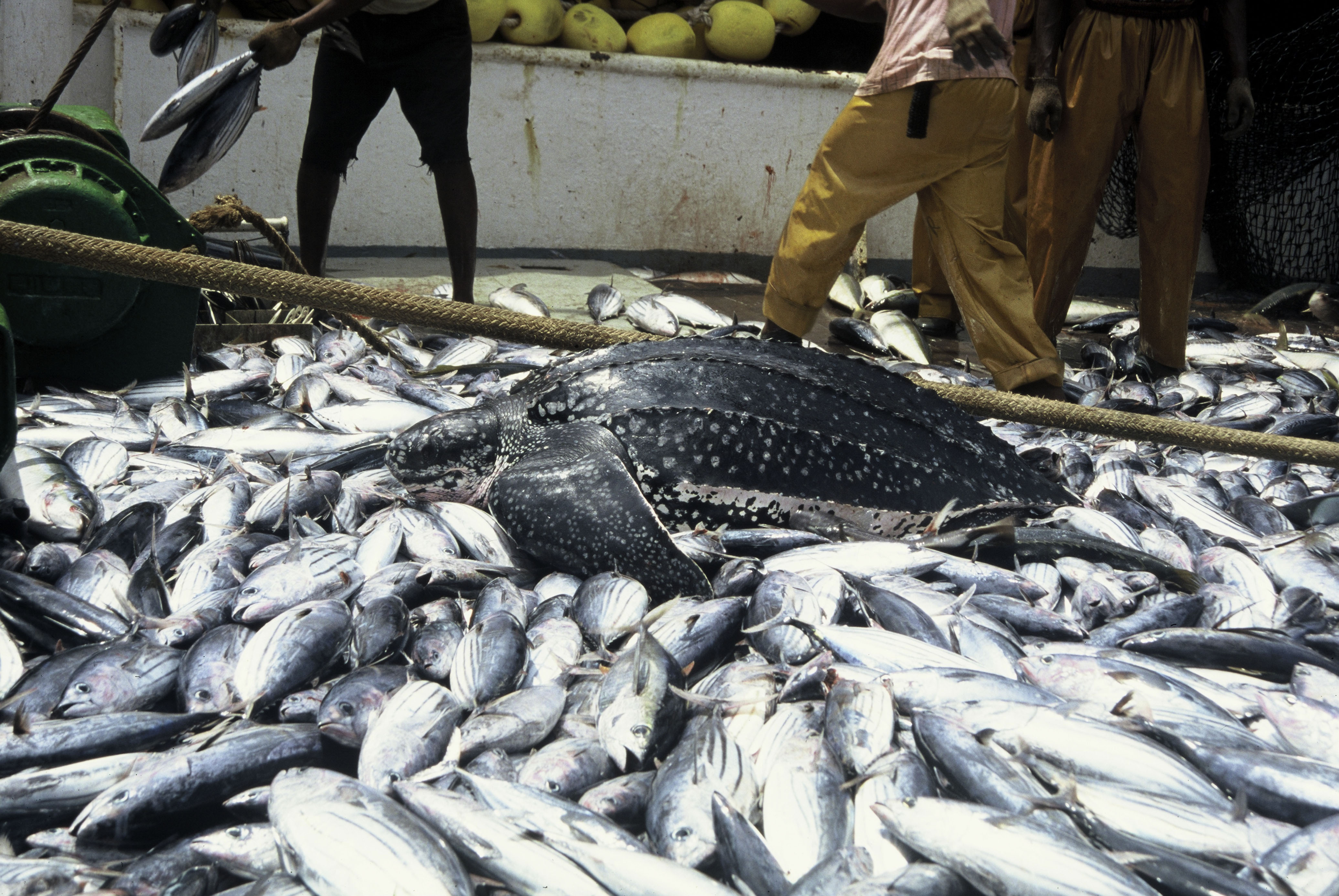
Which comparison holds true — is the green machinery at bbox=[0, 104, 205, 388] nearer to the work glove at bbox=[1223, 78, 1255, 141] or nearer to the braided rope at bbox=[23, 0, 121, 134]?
the braided rope at bbox=[23, 0, 121, 134]

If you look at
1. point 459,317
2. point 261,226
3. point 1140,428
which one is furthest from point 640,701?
point 261,226

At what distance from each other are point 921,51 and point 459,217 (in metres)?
2.06

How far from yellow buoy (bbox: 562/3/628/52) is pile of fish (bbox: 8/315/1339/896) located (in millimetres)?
4750

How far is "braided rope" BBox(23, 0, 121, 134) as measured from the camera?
2.81m

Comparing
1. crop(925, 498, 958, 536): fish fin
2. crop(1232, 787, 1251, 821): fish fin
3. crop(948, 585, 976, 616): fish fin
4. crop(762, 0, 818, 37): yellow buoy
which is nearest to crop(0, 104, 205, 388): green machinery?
crop(925, 498, 958, 536): fish fin

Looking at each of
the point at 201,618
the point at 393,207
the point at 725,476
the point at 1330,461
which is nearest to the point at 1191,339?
the point at 1330,461

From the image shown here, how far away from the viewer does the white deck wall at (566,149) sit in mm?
5551

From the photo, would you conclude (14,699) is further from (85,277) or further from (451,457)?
(85,277)

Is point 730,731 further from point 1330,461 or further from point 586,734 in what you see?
point 1330,461

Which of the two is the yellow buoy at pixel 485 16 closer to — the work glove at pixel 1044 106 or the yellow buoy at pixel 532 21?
the yellow buoy at pixel 532 21

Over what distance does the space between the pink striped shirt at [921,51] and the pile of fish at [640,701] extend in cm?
154

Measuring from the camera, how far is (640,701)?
1.51 metres

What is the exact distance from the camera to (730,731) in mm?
1521

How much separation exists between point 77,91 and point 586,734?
18.5ft
